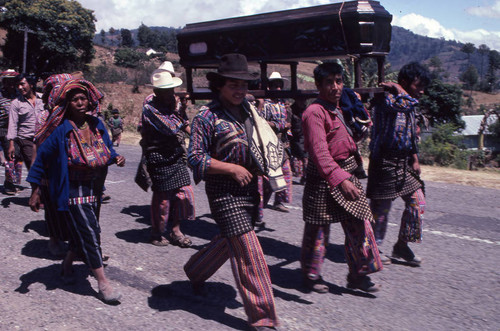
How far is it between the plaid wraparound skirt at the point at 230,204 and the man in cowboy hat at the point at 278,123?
357 mm

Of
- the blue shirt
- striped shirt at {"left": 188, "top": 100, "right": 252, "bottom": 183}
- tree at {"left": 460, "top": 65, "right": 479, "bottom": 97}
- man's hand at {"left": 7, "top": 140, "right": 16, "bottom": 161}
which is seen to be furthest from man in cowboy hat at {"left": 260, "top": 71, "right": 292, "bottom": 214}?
tree at {"left": 460, "top": 65, "right": 479, "bottom": 97}

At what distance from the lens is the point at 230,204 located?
3.63m

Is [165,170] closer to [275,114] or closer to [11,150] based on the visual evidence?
[275,114]

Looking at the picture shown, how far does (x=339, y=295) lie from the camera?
169 inches

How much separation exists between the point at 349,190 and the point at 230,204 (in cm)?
86

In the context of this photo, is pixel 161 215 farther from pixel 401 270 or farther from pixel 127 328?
pixel 401 270

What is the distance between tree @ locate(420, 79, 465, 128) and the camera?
59.4m

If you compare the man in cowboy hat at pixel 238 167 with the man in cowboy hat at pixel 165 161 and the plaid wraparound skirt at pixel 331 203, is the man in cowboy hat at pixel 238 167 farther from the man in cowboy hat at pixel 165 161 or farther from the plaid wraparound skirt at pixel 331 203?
the man in cowboy hat at pixel 165 161

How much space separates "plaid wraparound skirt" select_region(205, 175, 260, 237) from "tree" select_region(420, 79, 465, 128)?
58917 millimetres

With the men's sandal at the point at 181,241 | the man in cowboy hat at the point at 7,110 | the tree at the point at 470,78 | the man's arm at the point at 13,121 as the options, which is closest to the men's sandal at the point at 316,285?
the men's sandal at the point at 181,241

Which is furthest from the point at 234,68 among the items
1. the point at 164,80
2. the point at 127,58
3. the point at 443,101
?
the point at 127,58

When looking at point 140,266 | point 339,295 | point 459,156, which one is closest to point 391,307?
point 339,295

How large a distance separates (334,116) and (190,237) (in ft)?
8.54

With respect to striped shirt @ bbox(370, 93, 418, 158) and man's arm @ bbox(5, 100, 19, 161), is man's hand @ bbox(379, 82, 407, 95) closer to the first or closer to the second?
striped shirt @ bbox(370, 93, 418, 158)
